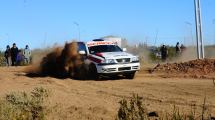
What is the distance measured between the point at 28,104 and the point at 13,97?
3.97 ft

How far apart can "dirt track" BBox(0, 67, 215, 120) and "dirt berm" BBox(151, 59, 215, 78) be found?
15.3 feet

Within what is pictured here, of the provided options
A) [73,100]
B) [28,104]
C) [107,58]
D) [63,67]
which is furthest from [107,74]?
[28,104]

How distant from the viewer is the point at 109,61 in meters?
21.1

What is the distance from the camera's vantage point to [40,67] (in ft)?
80.6

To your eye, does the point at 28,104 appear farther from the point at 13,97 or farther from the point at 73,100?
the point at 73,100

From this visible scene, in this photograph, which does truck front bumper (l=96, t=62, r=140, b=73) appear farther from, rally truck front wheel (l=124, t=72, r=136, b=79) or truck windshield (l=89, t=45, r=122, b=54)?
truck windshield (l=89, t=45, r=122, b=54)

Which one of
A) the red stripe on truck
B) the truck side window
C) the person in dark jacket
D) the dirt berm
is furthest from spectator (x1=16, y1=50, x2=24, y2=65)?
the red stripe on truck

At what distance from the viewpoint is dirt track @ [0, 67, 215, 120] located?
40.2ft

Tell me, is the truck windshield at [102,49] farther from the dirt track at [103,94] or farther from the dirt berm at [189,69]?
the dirt berm at [189,69]

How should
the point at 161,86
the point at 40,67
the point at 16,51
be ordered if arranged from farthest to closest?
the point at 16,51, the point at 40,67, the point at 161,86

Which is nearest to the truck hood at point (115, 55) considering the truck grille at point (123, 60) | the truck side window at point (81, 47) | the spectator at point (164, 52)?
the truck grille at point (123, 60)

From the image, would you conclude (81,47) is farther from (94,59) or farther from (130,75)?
(130,75)

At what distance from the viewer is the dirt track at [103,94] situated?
1224cm

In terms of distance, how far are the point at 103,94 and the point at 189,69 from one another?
9.45 m
